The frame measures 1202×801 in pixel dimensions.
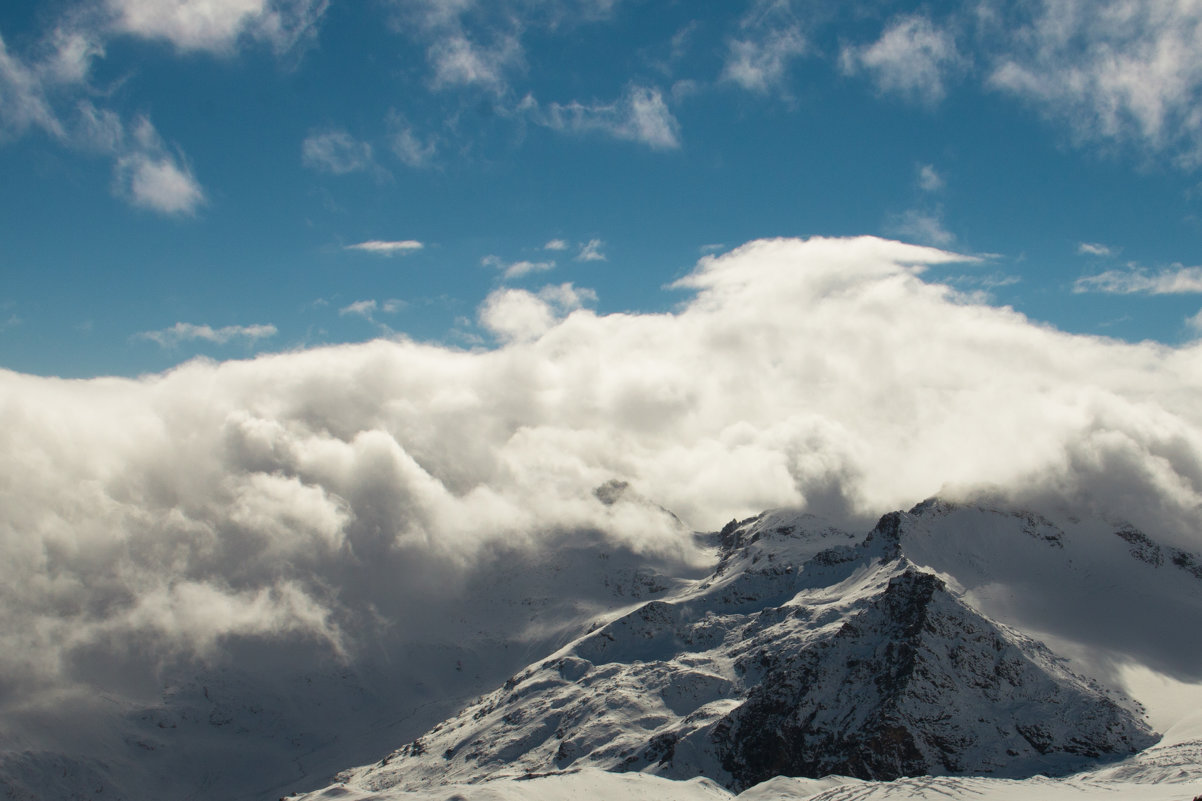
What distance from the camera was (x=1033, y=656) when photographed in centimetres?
16512

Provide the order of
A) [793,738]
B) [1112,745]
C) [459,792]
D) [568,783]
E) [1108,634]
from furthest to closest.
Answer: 1. [1108,634]
2. [793,738]
3. [1112,745]
4. [568,783]
5. [459,792]

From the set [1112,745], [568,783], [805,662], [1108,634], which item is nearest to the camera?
[568,783]

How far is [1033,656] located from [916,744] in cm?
3195

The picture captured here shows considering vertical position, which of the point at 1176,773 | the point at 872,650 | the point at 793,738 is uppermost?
the point at 872,650

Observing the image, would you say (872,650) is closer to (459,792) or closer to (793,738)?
(793,738)

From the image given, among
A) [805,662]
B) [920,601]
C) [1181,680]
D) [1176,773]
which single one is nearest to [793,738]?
[805,662]

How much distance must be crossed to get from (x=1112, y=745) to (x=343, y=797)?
117 metres

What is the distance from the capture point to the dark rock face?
14675 centimetres

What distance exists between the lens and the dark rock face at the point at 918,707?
14675cm

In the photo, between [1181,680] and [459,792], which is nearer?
[459,792]

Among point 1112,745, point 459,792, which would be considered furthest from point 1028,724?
point 459,792

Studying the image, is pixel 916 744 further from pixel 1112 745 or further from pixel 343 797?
pixel 343 797

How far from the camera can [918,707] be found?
152750 millimetres

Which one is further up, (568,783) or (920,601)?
(920,601)
